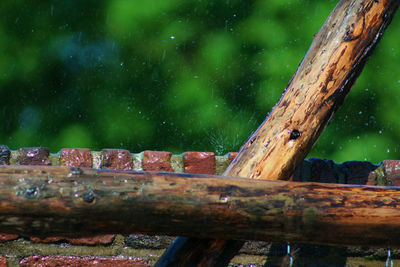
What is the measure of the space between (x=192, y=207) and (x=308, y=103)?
2.11ft

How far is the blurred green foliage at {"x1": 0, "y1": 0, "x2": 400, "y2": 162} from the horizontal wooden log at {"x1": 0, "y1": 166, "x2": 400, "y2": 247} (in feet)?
15.7

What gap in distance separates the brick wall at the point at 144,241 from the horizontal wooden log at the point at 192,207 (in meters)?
0.70

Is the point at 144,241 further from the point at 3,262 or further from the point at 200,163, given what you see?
the point at 3,262

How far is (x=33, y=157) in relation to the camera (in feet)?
7.67

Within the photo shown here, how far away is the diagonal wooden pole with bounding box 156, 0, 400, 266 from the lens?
181 cm


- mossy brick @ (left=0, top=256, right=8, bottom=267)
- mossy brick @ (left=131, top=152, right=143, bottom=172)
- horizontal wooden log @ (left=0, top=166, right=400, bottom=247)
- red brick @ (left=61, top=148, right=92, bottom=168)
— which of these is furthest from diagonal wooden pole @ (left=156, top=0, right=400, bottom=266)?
mossy brick @ (left=0, top=256, right=8, bottom=267)

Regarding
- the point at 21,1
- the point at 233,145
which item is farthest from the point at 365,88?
the point at 21,1

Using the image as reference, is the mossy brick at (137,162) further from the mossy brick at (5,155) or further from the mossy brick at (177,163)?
the mossy brick at (5,155)

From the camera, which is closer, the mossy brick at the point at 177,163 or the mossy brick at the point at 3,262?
the mossy brick at the point at 3,262

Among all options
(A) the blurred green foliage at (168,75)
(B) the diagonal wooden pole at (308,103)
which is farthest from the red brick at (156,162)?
(A) the blurred green foliage at (168,75)

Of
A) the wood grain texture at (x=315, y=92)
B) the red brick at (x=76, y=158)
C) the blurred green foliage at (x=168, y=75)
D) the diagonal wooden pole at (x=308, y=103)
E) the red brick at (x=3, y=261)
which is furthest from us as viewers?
the blurred green foliage at (x=168, y=75)

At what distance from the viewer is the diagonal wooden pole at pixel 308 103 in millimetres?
1806

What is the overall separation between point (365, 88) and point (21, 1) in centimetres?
411

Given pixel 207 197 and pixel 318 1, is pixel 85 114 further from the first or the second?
pixel 207 197
